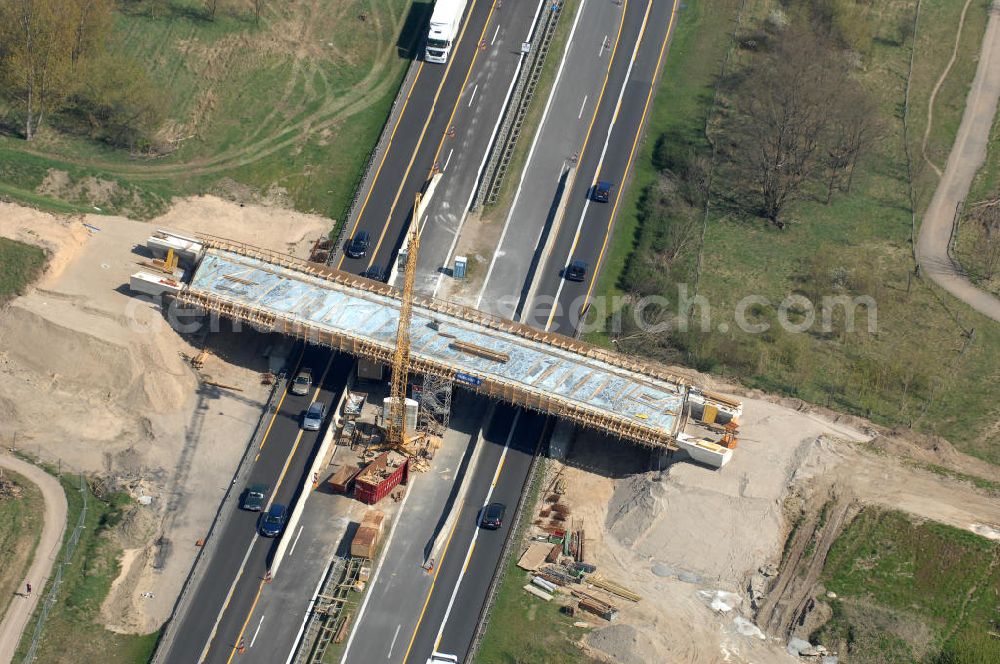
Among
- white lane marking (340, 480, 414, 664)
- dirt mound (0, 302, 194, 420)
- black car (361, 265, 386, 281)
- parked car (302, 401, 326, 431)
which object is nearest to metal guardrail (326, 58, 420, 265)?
black car (361, 265, 386, 281)

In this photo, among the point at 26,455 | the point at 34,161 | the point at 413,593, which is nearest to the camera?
the point at 413,593

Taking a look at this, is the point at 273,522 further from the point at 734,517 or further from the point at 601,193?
the point at 601,193

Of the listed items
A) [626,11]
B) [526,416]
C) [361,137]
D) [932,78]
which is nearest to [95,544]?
[526,416]

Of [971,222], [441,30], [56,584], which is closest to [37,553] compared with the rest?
[56,584]

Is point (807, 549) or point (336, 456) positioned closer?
point (807, 549)

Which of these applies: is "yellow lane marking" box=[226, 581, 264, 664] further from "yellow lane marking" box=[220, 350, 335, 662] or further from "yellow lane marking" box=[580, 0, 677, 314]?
"yellow lane marking" box=[580, 0, 677, 314]

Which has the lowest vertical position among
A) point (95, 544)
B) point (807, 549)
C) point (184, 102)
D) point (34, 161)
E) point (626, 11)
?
point (95, 544)

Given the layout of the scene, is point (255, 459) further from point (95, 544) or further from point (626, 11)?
point (626, 11)
